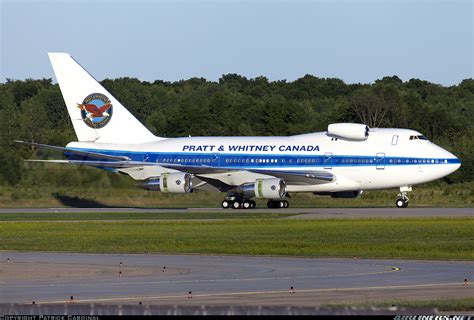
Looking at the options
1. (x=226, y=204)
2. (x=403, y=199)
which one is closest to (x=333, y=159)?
(x=403, y=199)

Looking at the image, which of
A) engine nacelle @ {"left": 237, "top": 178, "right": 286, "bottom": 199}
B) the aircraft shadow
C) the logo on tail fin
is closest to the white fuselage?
engine nacelle @ {"left": 237, "top": 178, "right": 286, "bottom": 199}

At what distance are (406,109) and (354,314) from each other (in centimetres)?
9491

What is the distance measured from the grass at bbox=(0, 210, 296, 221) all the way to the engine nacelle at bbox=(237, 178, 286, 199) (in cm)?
225

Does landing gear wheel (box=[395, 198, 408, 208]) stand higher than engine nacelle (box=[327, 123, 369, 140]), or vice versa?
engine nacelle (box=[327, 123, 369, 140])

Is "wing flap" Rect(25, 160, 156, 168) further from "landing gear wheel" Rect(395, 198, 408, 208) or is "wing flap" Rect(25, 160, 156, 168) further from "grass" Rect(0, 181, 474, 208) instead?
"landing gear wheel" Rect(395, 198, 408, 208)

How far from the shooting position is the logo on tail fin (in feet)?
217

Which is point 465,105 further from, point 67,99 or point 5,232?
point 5,232

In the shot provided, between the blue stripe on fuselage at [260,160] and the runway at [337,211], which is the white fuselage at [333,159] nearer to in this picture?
the blue stripe on fuselage at [260,160]

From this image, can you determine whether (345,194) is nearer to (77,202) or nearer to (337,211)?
(337,211)

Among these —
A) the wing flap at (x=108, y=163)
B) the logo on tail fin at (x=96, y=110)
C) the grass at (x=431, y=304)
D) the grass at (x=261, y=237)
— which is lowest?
the grass at (x=431, y=304)

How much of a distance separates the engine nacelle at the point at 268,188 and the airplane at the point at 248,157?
2.1 inches

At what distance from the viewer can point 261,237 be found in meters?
42.1

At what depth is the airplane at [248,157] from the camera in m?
60.3

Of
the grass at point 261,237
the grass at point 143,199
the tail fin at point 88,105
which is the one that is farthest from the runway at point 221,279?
the tail fin at point 88,105
